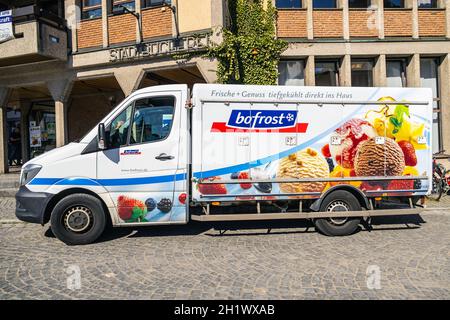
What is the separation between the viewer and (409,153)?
237 inches

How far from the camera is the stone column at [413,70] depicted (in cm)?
1151

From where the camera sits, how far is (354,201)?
5918 millimetres

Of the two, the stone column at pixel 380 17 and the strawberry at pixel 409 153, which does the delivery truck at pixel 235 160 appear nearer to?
the strawberry at pixel 409 153

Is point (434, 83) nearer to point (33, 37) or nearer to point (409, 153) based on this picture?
point (409, 153)

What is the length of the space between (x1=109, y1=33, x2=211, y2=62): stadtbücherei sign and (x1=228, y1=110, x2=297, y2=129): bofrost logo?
218 inches

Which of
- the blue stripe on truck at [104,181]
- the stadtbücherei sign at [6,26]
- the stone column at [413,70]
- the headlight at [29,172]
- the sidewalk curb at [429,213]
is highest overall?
the stadtbücherei sign at [6,26]

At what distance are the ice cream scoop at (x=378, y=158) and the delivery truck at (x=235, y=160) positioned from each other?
0.02m

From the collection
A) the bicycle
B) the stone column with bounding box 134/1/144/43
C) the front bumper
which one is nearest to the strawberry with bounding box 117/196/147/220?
the front bumper

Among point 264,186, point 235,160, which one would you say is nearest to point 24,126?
point 235,160

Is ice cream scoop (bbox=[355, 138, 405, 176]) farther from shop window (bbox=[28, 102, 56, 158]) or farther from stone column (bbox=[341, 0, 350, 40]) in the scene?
shop window (bbox=[28, 102, 56, 158])

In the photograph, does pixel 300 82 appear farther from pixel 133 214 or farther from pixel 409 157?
pixel 133 214

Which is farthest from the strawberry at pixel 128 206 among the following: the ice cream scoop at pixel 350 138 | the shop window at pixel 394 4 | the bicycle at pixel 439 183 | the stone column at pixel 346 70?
the shop window at pixel 394 4

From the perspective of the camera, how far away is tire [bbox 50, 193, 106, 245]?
17.8 ft

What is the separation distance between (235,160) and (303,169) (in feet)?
4.15
